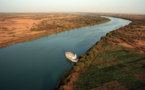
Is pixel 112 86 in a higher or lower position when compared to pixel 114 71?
lower

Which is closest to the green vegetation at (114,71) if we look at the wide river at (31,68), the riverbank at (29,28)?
the wide river at (31,68)

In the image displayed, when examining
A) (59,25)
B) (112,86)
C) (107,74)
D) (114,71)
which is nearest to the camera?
(112,86)

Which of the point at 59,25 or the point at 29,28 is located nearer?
the point at 29,28

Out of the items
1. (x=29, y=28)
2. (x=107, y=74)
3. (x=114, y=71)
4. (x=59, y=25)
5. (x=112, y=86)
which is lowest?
(x=112, y=86)

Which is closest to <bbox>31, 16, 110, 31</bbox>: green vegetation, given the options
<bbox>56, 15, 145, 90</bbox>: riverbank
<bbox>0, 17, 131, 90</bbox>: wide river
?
<bbox>0, 17, 131, 90</bbox>: wide river

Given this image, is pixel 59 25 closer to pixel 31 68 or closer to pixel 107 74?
pixel 31 68

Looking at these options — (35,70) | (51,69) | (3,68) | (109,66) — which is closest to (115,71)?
(109,66)

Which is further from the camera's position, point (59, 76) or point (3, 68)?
point (3, 68)

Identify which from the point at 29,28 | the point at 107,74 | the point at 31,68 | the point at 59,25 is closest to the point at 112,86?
the point at 107,74

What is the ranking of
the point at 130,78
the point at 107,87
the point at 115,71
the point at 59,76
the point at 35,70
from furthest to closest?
the point at 35,70 → the point at 59,76 → the point at 115,71 → the point at 130,78 → the point at 107,87

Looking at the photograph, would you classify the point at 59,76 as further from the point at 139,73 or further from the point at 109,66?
the point at 139,73

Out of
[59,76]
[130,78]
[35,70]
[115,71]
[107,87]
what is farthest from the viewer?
[35,70]
